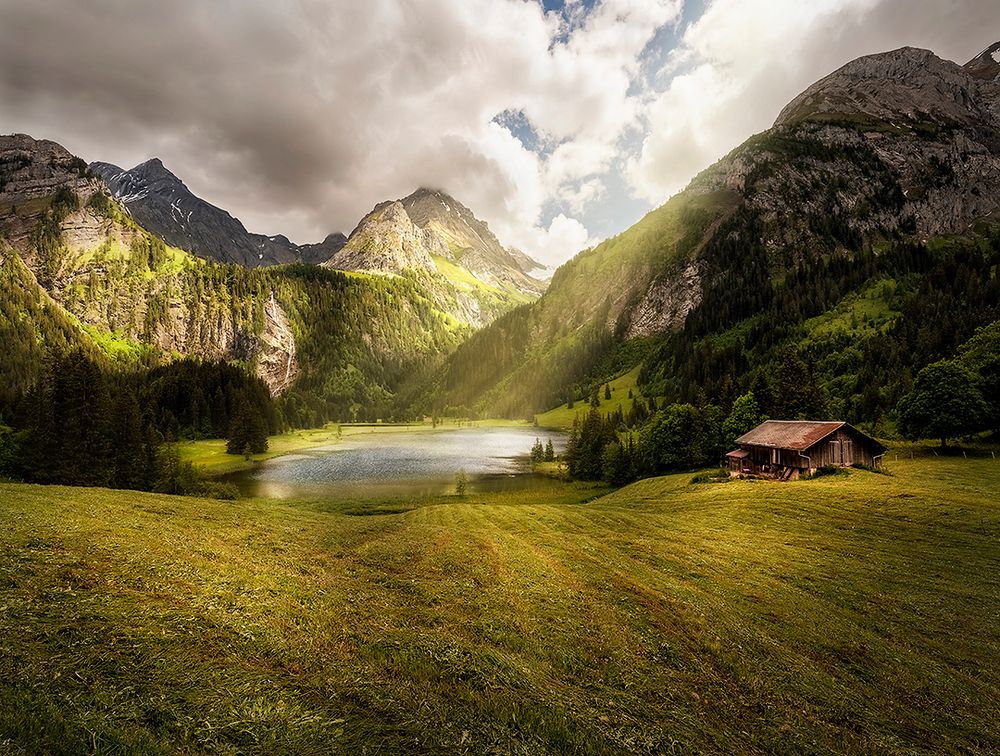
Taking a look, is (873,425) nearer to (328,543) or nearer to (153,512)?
(328,543)

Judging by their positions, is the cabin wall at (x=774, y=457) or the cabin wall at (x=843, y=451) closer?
the cabin wall at (x=843, y=451)

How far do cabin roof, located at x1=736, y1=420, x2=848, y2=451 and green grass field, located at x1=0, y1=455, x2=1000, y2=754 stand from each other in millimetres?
29595

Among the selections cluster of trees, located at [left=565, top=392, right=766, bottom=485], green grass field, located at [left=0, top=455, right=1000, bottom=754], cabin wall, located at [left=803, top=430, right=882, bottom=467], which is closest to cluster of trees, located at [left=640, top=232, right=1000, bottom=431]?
cluster of trees, located at [left=565, top=392, right=766, bottom=485]

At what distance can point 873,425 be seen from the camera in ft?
291

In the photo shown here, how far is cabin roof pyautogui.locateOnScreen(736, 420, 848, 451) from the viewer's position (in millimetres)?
56750

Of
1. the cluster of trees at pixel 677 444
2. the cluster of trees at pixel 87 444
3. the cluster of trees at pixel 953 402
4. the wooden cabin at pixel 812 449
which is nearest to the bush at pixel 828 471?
the wooden cabin at pixel 812 449

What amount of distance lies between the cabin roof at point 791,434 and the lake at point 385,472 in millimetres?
38566

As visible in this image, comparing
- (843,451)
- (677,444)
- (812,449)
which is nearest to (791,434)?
(812,449)

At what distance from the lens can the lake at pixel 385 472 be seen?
81.7 meters

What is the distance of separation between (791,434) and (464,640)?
61.4 m

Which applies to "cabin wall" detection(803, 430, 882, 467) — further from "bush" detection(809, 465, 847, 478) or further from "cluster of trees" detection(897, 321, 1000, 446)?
"cluster of trees" detection(897, 321, 1000, 446)

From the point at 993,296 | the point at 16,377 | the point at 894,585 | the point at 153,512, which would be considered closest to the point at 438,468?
the point at 153,512

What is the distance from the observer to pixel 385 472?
4040 inches

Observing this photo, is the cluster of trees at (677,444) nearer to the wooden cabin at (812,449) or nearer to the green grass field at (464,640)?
the wooden cabin at (812,449)
